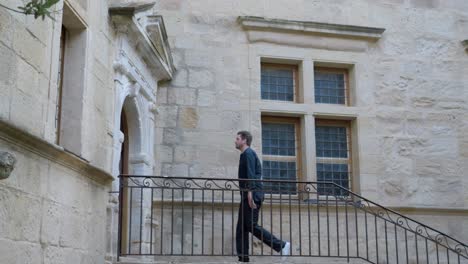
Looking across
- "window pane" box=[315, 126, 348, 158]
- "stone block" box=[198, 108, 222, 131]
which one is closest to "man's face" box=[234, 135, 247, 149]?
"stone block" box=[198, 108, 222, 131]

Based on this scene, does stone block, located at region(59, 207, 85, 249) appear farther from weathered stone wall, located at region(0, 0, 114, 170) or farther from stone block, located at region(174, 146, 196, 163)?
stone block, located at region(174, 146, 196, 163)

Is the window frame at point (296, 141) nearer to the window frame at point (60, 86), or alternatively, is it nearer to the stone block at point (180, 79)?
the stone block at point (180, 79)

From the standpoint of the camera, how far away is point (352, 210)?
30.9ft

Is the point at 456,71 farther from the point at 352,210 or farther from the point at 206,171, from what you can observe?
the point at 206,171

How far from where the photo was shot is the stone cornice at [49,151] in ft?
15.6

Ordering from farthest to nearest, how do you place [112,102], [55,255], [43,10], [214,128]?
[214,128], [112,102], [55,255], [43,10]

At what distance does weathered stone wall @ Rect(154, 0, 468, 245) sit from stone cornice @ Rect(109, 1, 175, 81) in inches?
21.8

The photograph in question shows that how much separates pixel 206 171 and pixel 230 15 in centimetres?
219

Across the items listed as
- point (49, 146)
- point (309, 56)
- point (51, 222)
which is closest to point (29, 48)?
point (49, 146)

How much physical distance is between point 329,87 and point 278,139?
3.60 feet

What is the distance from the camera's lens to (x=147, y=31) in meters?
8.14

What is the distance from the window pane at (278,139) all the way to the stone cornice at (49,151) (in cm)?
319

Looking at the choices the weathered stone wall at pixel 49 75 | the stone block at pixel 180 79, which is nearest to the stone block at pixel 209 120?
the stone block at pixel 180 79

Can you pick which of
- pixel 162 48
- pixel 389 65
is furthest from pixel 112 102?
pixel 389 65
